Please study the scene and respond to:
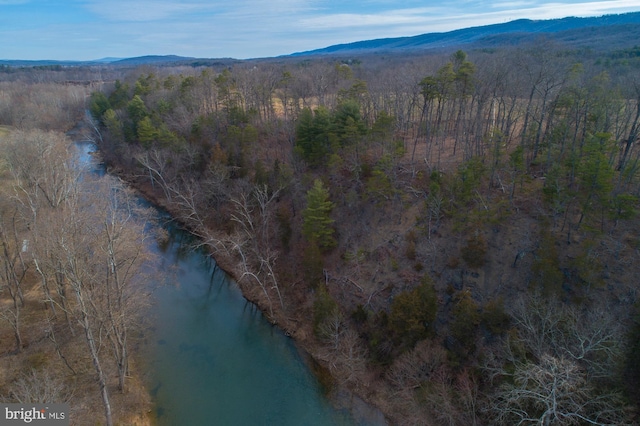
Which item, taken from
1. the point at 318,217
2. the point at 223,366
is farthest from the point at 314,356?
the point at 318,217

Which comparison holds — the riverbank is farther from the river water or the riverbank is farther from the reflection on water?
the reflection on water

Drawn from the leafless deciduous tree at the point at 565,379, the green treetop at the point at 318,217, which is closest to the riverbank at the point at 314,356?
the green treetop at the point at 318,217

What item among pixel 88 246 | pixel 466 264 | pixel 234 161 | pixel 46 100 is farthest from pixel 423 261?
pixel 46 100

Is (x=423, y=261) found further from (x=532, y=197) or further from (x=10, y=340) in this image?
(x=10, y=340)

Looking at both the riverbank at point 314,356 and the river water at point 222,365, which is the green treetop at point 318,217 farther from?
the river water at point 222,365

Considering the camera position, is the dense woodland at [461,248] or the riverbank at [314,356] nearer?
the dense woodland at [461,248]
